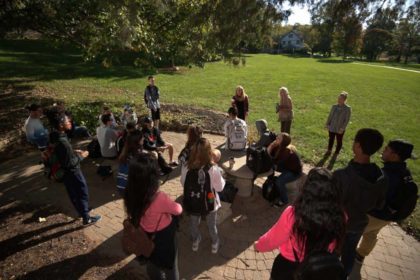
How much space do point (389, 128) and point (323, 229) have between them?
505 inches

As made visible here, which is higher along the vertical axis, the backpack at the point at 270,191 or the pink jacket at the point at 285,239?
the pink jacket at the point at 285,239

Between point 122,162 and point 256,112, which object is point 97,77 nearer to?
point 256,112

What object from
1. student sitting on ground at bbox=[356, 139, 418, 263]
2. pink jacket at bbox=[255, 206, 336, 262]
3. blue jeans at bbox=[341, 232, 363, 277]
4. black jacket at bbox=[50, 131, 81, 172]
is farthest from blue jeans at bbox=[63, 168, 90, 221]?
student sitting on ground at bbox=[356, 139, 418, 263]

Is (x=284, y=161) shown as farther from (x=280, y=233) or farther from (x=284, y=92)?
(x=284, y=92)

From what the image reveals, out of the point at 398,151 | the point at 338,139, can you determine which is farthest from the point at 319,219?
the point at 338,139

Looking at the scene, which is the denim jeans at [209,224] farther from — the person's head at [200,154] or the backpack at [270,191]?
the backpack at [270,191]

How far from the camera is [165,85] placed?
67.4ft

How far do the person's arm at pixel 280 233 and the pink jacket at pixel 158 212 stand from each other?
1.02 metres

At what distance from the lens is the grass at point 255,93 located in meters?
12.0

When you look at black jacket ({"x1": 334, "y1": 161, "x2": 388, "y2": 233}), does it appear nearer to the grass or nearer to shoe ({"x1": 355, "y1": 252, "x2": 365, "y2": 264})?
shoe ({"x1": 355, "y1": 252, "x2": 365, "y2": 264})

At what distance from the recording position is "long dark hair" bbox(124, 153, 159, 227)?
9.55 ft

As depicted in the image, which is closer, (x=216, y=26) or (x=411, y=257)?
(x=411, y=257)

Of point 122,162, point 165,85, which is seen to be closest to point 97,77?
point 165,85

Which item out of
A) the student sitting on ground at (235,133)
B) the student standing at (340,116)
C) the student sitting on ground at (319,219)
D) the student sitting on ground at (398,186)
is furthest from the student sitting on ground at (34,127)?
the student standing at (340,116)
